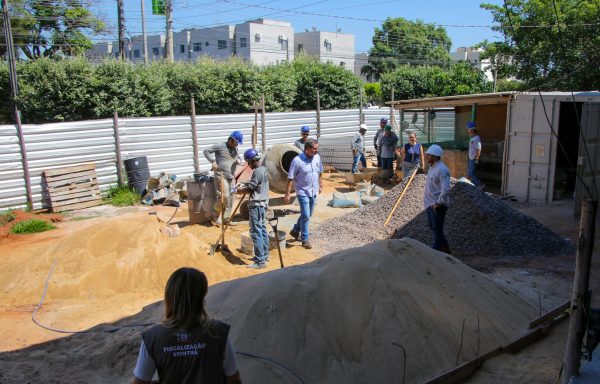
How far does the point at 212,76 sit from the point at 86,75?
15.5 ft

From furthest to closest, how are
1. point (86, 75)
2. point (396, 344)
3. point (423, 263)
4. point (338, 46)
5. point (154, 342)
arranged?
point (338, 46), point (86, 75), point (423, 263), point (396, 344), point (154, 342)

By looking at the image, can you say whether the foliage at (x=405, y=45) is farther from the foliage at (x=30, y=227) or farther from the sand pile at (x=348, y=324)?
the sand pile at (x=348, y=324)

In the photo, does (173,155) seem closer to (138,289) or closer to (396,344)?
(138,289)

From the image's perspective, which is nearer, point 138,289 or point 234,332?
point 234,332

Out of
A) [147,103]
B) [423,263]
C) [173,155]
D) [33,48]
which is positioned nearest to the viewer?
[423,263]

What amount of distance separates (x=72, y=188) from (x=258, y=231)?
6.92 m

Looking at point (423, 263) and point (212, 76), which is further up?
point (212, 76)

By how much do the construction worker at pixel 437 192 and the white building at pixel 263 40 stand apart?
47.9 m

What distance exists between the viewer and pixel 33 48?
28750mm

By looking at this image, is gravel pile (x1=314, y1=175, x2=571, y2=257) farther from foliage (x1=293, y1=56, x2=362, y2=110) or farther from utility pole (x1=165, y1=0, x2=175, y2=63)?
utility pole (x1=165, y1=0, x2=175, y2=63)

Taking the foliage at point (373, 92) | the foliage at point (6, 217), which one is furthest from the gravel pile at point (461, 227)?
the foliage at point (373, 92)

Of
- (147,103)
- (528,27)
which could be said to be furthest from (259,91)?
(528,27)

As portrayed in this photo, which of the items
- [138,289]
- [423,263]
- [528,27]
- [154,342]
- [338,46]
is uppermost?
[338,46]

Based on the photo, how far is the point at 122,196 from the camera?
43.6ft
